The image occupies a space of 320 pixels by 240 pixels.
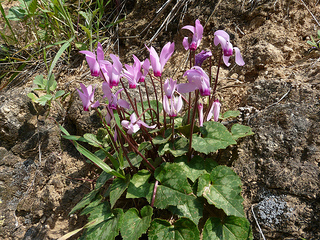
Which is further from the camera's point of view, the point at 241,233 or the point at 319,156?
the point at 319,156

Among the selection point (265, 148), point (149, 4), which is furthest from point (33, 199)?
point (149, 4)

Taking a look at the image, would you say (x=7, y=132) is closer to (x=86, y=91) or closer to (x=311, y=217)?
(x=86, y=91)

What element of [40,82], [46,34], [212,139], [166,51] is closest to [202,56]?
[166,51]

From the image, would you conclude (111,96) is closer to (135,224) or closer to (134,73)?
(134,73)

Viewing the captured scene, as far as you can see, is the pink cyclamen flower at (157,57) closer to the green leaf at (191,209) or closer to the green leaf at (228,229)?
the green leaf at (191,209)

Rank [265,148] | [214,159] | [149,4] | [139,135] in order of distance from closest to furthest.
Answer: [265,148]
[214,159]
[139,135]
[149,4]

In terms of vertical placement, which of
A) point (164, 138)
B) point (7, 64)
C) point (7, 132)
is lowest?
point (7, 132)

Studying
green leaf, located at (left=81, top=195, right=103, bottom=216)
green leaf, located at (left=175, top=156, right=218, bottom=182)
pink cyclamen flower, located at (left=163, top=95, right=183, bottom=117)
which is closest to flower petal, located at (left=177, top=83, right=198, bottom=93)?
pink cyclamen flower, located at (left=163, top=95, right=183, bottom=117)
